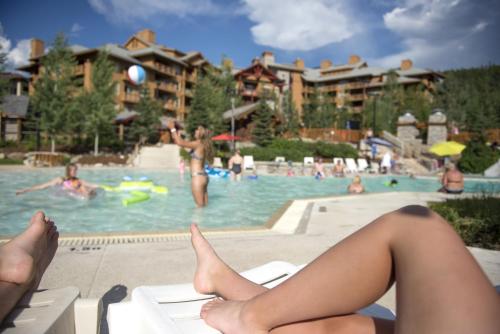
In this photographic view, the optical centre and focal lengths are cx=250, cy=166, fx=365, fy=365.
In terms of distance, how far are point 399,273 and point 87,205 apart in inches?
373

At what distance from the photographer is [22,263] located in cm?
155

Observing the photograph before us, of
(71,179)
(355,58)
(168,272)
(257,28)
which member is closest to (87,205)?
(71,179)

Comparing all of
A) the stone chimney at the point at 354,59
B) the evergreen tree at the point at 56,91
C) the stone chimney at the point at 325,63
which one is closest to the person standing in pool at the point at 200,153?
the evergreen tree at the point at 56,91

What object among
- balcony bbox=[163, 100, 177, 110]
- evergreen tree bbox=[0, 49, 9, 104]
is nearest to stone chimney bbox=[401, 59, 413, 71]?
balcony bbox=[163, 100, 177, 110]

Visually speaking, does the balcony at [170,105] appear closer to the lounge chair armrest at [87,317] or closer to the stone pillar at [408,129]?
the stone pillar at [408,129]

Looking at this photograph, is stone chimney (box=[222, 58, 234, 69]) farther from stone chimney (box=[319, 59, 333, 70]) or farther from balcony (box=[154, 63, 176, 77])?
stone chimney (box=[319, 59, 333, 70])

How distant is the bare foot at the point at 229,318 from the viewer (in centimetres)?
155

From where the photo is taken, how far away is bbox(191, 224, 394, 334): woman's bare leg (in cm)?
145

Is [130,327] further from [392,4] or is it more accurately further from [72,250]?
[392,4]

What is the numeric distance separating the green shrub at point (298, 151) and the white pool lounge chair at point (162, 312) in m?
24.2

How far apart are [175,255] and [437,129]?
94.2 ft

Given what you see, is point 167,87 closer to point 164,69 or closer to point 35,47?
point 164,69

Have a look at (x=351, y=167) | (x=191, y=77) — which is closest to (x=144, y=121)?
(x=191, y=77)

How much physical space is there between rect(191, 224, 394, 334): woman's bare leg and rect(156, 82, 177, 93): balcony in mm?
45662
